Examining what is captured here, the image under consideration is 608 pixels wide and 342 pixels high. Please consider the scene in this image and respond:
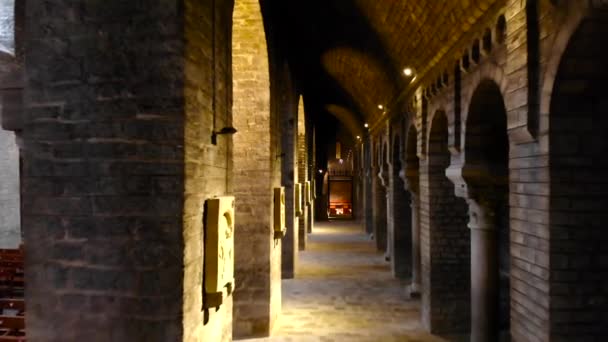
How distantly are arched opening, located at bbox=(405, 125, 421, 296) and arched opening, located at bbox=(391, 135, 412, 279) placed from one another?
1.89m

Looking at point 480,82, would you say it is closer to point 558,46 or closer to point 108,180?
point 558,46

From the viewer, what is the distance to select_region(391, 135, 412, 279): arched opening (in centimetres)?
1259

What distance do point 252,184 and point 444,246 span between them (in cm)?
326

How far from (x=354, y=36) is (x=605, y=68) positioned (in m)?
8.66

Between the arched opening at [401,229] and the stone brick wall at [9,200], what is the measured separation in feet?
34.2

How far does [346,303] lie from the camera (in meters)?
10.2

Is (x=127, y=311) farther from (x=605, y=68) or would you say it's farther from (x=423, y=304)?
(x=423, y=304)

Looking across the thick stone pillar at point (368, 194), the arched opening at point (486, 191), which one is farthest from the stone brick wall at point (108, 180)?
the thick stone pillar at point (368, 194)

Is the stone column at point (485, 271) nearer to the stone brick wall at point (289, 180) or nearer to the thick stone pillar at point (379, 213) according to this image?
the stone brick wall at point (289, 180)

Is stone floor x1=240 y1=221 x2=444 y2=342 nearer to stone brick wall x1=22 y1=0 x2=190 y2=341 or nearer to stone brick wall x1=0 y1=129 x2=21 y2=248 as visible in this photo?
stone brick wall x1=22 y1=0 x2=190 y2=341

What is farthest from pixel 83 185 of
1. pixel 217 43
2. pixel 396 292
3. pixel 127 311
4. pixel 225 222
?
pixel 396 292

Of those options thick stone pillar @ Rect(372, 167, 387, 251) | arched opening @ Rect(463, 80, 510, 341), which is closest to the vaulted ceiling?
arched opening @ Rect(463, 80, 510, 341)

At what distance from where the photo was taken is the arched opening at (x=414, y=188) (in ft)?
33.4

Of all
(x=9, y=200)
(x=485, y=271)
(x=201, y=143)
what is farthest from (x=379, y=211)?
(x=201, y=143)
